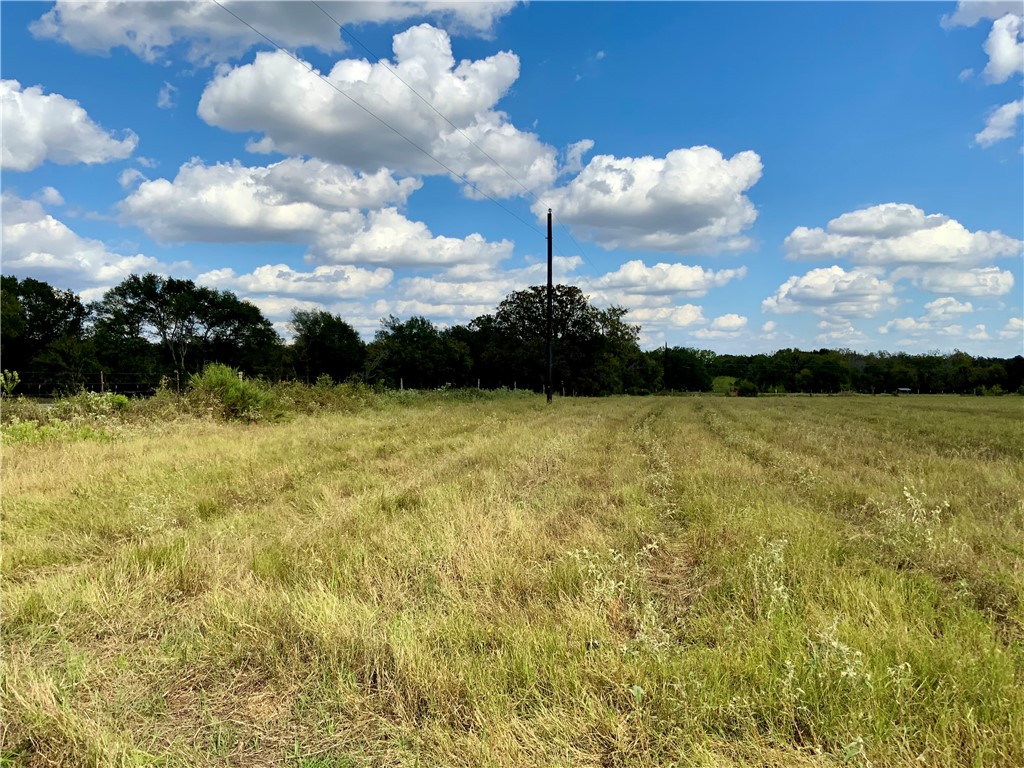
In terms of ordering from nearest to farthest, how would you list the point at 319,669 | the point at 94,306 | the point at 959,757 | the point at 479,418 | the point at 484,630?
the point at 959,757, the point at 319,669, the point at 484,630, the point at 479,418, the point at 94,306

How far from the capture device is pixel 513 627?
3.52m

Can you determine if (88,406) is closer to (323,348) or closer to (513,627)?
(513,627)

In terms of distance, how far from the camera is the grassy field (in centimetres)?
258

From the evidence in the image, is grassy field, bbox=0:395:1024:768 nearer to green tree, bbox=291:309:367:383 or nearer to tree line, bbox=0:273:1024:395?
tree line, bbox=0:273:1024:395

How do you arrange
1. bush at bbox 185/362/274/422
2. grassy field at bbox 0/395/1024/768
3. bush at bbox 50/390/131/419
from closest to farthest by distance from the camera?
grassy field at bbox 0/395/1024/768 → bush at bbox 50/390/131/419 → bush at bbox 185/362/274/422

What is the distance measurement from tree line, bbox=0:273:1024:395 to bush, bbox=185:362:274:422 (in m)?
31.6

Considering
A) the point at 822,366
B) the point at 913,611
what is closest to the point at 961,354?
the point at 822,366

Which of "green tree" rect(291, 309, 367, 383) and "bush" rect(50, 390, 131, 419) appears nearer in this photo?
"bush" rect(50, 390, 131, 419)

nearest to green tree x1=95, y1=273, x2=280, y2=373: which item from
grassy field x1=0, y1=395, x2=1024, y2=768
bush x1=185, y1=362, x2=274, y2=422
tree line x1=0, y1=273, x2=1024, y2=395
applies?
tree line x1=0, y1=273, x2=1024, y2=395

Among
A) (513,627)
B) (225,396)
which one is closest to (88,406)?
(225,396)

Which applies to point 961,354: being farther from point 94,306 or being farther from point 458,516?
point 94,306

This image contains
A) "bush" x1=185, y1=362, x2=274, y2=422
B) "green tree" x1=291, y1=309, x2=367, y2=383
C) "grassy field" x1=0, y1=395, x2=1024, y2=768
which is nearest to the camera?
"grassy field" x1=0, y1=395, x2=1024, y2=768

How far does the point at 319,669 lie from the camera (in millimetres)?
3203

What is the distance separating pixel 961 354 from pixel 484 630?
163m
